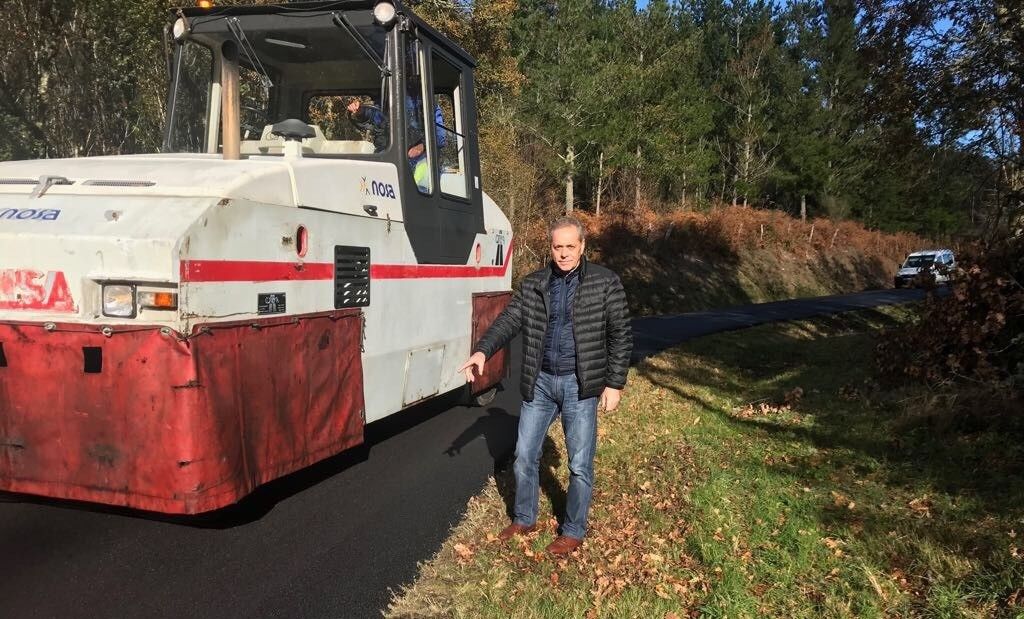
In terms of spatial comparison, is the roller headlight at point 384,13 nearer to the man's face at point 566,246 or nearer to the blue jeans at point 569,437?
the man's face at point 566,246

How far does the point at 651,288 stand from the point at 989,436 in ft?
66.7

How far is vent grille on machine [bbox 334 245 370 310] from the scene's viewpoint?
439 cm

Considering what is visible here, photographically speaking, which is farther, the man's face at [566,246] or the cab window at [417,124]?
the cab window at [417,124]

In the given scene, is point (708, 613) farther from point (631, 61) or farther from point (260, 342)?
point (631, 61)

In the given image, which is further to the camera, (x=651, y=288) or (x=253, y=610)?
(x=651, y=288)

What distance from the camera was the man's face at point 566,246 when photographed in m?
3.96

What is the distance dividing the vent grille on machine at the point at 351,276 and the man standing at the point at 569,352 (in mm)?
953

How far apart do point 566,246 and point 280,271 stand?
60.8 inches

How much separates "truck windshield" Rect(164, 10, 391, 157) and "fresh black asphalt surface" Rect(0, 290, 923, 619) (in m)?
2.43

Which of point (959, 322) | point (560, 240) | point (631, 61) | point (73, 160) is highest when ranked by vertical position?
point (631, 61)

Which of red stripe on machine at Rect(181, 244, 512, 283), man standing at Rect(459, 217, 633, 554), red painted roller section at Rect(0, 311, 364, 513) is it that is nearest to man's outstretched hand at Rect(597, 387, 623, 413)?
man standing at Rect(459, 217, 633, 554)

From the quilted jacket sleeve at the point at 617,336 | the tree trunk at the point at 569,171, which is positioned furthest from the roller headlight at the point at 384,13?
the tree trunk at the point at 569,171

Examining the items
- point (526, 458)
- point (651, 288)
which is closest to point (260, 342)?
point (526, 458)

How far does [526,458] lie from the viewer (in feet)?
13.8
